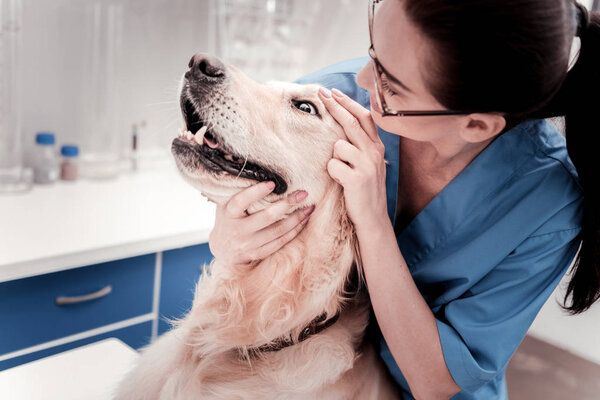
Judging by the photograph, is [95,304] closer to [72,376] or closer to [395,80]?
[72,376]

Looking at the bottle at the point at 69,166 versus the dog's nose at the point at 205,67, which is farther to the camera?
the bottle at the point at 69,166

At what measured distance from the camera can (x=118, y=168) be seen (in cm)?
226

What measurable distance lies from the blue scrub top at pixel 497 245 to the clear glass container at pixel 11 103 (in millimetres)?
1443

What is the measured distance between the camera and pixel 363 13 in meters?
2.62

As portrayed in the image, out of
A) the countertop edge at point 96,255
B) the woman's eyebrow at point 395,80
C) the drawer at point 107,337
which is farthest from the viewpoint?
the drawer at point 107,337

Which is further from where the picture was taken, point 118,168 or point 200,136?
point 118,168

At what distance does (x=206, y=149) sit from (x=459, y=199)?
486 mm

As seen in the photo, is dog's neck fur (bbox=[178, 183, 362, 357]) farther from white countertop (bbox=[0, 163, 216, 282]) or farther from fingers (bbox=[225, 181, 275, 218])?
white countertop (bbox=[0, 163, 216, 282])

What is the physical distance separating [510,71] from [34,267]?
3.98 ft

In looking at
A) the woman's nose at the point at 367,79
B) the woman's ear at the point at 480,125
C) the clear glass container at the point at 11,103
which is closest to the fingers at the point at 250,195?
the woman's nose at the point at 367,79

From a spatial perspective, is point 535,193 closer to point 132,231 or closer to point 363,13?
point 132,231

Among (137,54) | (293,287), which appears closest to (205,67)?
(293,287)

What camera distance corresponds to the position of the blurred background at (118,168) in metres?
1.54

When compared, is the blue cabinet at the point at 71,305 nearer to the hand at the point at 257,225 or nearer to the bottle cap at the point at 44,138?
the bottle cap at the point at 44,138
